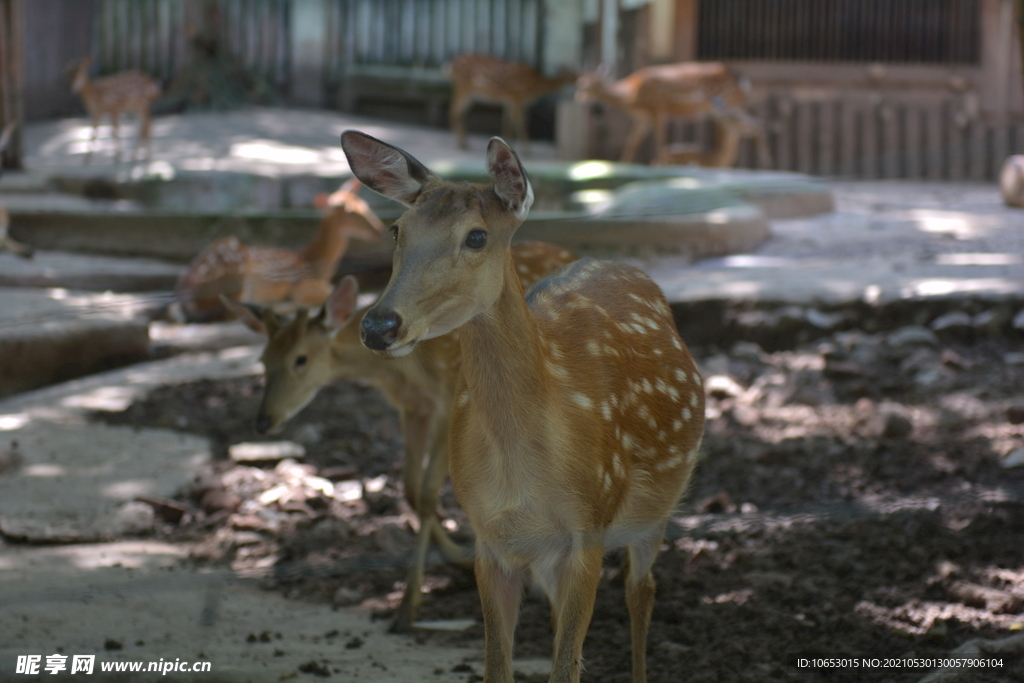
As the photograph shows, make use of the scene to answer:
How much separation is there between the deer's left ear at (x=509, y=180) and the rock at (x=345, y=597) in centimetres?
188

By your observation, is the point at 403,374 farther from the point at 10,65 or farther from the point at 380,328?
the point at 10,65

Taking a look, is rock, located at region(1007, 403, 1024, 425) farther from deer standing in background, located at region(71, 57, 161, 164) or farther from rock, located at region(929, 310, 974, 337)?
deer standing in background, located at region(71, 57, 161, 164)

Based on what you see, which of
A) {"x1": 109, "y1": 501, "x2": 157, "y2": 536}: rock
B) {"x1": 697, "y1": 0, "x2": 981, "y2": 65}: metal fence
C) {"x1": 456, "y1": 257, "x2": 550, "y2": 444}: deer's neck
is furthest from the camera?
{"x1": 697, "y1": 0, "x2": 981, "y2": 65}: metal fence

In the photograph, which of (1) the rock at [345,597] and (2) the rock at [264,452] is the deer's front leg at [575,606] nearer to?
(1) the rock at [345,597]

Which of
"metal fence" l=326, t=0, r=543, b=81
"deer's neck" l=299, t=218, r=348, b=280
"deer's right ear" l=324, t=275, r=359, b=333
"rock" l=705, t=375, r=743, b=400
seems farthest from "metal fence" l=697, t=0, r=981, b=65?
"deer's right ear" l=324, t=275, r=359, b=333

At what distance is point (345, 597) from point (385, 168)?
6.09ft

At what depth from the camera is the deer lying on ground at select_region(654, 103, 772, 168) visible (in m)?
12.1

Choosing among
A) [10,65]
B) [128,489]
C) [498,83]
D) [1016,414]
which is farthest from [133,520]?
[498,83]

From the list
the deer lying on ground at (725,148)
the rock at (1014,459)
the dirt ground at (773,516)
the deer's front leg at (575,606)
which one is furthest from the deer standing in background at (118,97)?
the deer's front leg at (575,606)

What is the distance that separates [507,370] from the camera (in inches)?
103

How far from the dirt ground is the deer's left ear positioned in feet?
3.35

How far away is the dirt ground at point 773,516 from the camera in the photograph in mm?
3422

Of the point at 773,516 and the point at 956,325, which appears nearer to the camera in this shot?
the point at 773,516

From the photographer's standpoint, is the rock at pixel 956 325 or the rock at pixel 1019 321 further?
the rock at pixel 956 325
